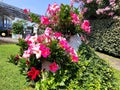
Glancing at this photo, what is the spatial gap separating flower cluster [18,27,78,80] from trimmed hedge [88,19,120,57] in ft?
35.3

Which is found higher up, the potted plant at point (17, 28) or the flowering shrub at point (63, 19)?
the flowering shrub at point (63, 19)

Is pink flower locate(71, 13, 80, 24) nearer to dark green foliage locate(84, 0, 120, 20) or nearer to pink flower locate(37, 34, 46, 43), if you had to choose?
pink flower locate(37, 34, 46, 43)

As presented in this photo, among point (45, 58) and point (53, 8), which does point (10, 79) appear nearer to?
point (53, 8)

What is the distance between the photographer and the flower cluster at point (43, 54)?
160 inches

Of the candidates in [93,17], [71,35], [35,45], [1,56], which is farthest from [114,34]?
[35,45]

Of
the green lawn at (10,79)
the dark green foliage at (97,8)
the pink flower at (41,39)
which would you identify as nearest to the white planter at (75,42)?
the pink flower at (41,39)

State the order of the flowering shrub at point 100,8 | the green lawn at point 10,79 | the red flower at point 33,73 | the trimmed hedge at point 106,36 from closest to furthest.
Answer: the red flower at point 33,73
the green lawn at point 10,79
the trimmed hedge at point 106,36
the flowering shrub at point 100,8

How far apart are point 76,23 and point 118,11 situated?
10922 mm

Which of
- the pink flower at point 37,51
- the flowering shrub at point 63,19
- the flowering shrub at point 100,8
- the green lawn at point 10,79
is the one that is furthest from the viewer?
the flowering shrub at point 100,8

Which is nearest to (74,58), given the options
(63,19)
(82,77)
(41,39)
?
(82,77)

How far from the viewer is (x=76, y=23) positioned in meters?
4.82

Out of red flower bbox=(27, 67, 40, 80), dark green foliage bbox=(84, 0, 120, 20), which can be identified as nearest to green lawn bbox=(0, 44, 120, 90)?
red flower bbox=(27, 67, 40, 80)

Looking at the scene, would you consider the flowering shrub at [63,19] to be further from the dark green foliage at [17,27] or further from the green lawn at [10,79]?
the dark green foliage at [17,27]

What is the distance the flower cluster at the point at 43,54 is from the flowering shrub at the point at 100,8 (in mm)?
11199
